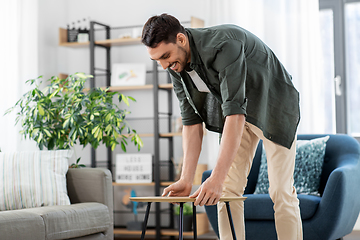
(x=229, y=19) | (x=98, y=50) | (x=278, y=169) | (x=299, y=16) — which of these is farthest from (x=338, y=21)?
(x=278, y=169)

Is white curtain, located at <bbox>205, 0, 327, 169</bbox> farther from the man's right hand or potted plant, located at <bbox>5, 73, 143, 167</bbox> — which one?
the man's right hand

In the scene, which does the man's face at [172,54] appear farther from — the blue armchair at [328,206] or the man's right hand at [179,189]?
the blue armchair at [328,206]

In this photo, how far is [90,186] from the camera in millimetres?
2750

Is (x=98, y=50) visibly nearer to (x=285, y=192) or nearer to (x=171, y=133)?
(x=171, y=133)

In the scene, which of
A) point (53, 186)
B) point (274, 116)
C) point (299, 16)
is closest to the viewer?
point (274, 116)

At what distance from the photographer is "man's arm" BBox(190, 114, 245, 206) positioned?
137cm

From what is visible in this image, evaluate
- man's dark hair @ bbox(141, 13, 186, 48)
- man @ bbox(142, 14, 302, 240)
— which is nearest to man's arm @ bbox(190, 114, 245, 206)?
man @ bbox(142, 14, 302, 240)

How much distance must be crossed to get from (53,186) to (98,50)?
1.82 m

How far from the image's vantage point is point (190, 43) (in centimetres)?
153

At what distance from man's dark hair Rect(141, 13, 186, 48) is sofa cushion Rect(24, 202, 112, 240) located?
1.29 meters

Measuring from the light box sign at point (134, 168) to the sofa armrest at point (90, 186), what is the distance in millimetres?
880

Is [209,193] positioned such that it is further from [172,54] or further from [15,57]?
[15,57]

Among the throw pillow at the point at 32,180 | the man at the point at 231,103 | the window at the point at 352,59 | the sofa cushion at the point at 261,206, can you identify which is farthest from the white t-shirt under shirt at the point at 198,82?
the window at the point at 352,59

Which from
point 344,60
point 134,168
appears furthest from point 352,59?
point 134,168
